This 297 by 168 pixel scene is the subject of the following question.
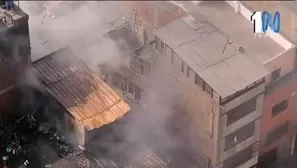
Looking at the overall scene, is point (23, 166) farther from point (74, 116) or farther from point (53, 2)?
point (53, 2)

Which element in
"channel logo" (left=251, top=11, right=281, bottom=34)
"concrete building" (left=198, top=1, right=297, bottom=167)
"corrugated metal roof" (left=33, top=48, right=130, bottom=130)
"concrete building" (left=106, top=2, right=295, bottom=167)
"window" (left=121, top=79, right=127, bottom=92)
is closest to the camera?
"concrete building" (left=106, top=2, right=295, bottom=167)

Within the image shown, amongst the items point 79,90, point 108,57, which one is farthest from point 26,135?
point 108,57

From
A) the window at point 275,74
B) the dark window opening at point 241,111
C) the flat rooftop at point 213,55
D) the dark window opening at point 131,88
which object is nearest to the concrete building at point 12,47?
the dark window opening at point 131,88

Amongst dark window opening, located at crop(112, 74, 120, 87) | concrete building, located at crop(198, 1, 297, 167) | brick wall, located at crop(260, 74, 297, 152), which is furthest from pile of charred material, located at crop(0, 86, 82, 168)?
concrete building, located at crop(198, 1, 297, 167)

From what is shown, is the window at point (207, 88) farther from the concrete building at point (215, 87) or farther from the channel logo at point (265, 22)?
the channel logo at point (265, 22)

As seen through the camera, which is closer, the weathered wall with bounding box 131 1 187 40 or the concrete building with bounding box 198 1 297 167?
the concrete building with bounding box 198 1 297 167

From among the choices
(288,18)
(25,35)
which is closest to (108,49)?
(25,35)

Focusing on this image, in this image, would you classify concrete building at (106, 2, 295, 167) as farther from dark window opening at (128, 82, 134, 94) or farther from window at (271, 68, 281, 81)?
dark window opening at (128, 82, 134, 94)
